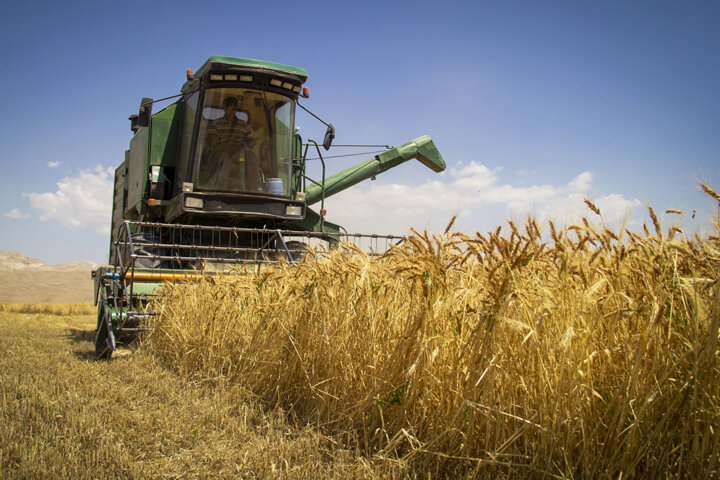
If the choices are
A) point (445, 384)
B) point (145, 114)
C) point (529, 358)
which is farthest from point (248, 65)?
point (529, 358)

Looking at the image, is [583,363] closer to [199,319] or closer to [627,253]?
[627,253]

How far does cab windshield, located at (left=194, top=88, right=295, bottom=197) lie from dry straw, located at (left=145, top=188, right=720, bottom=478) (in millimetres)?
3771

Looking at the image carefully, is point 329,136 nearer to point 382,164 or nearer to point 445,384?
point 382,164

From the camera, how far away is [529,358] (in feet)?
6.16

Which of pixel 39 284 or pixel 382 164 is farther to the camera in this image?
pixel 39 284

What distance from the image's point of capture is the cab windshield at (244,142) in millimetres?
6309

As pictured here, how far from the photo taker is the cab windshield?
6.31 metres

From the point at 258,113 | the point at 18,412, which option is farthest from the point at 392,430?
the point at 258,113

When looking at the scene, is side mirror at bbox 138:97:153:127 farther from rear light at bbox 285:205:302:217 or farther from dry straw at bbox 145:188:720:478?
dry straw at bbox 145:188:720:478

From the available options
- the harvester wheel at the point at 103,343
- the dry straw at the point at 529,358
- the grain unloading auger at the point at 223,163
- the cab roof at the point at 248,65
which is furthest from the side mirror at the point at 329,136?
the dry straw at the point at 529,358

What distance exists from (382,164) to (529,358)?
23.5 feet

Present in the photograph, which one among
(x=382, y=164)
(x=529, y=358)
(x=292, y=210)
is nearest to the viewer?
(x=529, y=358)

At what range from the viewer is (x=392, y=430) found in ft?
7.45

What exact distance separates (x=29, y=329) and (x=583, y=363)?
764cm
